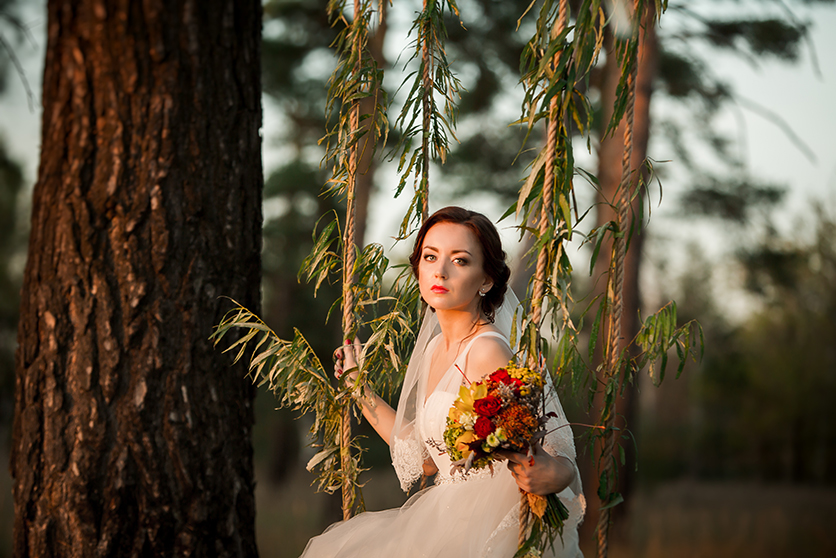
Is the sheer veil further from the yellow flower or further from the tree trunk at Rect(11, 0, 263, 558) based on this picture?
the tree trunk at Rect(11, 0, 263, 558)

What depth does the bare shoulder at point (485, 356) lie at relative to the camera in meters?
1.89

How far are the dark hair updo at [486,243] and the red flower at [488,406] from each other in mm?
686

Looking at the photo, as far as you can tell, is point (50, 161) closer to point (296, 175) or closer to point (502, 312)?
point (502, 312)

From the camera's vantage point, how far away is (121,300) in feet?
5.86

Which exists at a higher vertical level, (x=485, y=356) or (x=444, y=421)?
(x=485, y=356)

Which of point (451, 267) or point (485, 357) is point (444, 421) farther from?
point (451, 267)

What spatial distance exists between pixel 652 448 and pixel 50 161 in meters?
14.0

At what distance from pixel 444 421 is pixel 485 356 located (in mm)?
258

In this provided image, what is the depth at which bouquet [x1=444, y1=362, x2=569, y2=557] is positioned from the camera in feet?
4.61

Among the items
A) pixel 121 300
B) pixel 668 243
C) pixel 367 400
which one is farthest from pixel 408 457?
pixel 668 243

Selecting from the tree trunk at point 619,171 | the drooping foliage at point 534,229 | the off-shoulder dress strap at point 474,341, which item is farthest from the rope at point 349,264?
the tree trunk at point 619,171

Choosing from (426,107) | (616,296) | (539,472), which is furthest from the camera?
(426,107)

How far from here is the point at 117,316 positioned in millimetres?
1783

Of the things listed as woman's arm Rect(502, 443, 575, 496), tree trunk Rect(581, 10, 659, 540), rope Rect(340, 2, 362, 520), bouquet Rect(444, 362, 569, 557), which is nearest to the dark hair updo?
rope Rect(340, 2, 362, 520)
